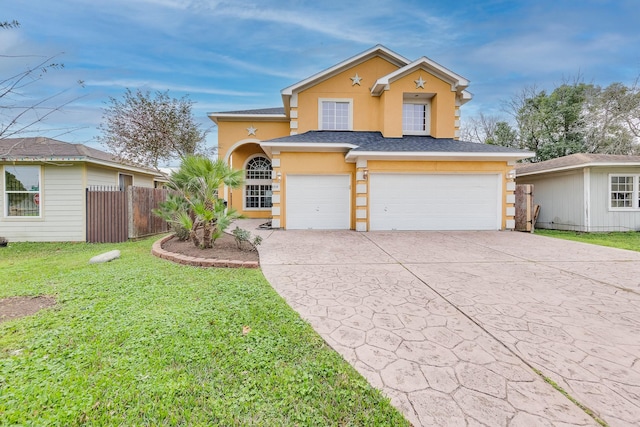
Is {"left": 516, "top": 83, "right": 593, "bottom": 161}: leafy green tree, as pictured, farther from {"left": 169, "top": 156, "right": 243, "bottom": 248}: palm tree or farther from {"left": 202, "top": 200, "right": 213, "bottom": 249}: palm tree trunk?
{"left": 202, "top": 200, "right": 213, "bottom": 249}: palm tree trunk

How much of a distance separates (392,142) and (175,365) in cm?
1114

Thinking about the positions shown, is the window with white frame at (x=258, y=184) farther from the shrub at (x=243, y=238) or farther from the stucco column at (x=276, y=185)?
the shrub at (x=243, y=238)

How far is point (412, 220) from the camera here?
1088 cm

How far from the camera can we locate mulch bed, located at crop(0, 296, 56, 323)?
134 inches

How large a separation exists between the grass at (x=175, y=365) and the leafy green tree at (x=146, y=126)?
985cm

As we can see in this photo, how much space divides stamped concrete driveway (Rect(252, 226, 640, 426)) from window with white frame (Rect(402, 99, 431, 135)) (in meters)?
8.54

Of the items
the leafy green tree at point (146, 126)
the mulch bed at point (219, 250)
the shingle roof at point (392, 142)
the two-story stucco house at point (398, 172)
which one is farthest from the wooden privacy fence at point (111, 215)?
the shingle roof at point (392, 142)

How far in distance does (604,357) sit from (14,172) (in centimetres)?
1509

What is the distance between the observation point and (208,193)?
6781 millimetres

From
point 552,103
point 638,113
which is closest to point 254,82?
point 552,103

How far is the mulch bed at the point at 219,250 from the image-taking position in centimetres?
614

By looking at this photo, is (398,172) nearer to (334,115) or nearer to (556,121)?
(334,115)

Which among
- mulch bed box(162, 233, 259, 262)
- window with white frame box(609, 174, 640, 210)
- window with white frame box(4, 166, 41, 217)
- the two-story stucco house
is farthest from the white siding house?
window with white frame box(609, 174, 640, 210)

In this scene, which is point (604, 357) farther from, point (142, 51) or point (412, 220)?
point (142, 51)
